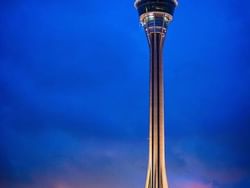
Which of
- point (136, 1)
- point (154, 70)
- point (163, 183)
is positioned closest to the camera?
point (163, 183)

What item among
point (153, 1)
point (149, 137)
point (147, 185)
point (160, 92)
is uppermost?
point (153, 1)

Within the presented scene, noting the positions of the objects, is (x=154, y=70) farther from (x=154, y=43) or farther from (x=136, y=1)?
(x=136, y=1)

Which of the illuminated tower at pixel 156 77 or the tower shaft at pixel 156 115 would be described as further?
the illuminated tower at pixel 156 77

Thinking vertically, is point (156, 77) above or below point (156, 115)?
above

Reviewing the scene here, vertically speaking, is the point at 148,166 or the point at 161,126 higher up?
the point at 161,126

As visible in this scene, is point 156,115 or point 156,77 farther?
point 156,77

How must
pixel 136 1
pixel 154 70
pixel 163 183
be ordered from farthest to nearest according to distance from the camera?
pixel 136 1 → pixel 154 70 → pixel 163 183

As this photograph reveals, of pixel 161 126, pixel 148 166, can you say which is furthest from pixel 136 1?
pixel 148 166

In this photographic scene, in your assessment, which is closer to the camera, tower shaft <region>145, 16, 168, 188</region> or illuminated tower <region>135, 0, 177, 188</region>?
tower shaft <region>145, 16, 168, 188</region>
